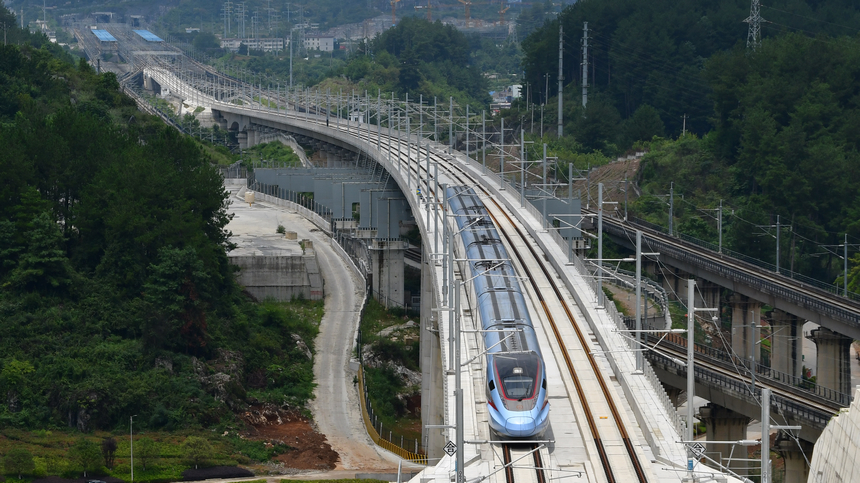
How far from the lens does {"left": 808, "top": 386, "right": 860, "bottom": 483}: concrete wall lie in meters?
33.2

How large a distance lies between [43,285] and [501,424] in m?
40.3

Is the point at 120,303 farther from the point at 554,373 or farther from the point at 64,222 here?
the point at 554,373

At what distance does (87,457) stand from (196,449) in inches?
199

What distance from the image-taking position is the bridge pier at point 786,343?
8919 centimetres

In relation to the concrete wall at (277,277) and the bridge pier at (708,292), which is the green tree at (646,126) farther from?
the concrete wall at (277,277)

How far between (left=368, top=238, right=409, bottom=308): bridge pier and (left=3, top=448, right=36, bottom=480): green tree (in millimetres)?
44423

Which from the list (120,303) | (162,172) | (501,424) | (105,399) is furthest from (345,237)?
(501,424)

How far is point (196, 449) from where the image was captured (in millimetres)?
60156

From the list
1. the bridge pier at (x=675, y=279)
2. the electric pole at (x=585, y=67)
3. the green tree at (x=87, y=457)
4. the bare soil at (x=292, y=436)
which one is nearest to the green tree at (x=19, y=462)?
the green tree at (x=87, y=457)

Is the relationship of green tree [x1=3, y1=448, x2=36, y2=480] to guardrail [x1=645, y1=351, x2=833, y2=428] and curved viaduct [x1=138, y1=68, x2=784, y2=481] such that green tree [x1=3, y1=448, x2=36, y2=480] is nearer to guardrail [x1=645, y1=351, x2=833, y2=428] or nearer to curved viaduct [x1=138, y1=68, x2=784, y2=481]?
curved viaduct [x1=138, y1=68, x2=784, y2=481]

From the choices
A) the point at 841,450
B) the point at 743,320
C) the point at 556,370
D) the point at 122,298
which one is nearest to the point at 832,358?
the point at 743,320

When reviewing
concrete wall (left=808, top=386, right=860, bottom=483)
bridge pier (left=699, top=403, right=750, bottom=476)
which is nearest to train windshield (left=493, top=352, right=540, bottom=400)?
concrete wall (left=808, top=386, right=860, bottom=483)

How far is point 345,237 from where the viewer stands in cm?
10850

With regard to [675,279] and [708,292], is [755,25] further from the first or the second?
[708,292]
